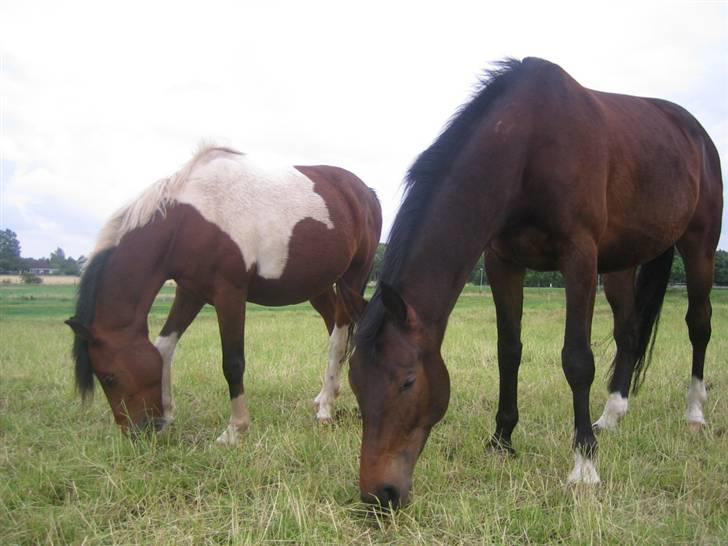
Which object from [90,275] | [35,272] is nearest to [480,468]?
[90,275]

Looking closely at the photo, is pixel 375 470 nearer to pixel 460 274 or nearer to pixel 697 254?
pixel 460 274

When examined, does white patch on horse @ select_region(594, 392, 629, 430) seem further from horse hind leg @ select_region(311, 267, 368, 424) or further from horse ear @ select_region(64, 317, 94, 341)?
horse ear @ select_region(64, 317, 94, 341)

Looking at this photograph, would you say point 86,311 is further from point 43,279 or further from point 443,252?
point 43,279

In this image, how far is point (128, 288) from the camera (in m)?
4.18

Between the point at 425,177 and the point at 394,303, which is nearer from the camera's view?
the point at 394,303

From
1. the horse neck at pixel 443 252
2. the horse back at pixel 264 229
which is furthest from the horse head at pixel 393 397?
the horse back at pixel 264 229

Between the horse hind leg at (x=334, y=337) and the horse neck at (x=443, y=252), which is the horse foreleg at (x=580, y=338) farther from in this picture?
the horse hind leg at (x=334, y=337)

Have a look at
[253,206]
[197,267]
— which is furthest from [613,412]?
[197,267]

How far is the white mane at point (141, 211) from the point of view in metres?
4.27

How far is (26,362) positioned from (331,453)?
6.00 metres

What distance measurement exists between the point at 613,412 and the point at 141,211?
425 centimetres

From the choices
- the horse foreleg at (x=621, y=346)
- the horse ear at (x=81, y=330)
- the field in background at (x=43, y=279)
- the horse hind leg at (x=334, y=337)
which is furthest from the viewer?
the field in background at (x=43, y=279)

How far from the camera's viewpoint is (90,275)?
4.18m

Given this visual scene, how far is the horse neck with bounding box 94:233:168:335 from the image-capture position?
412 centimetres
